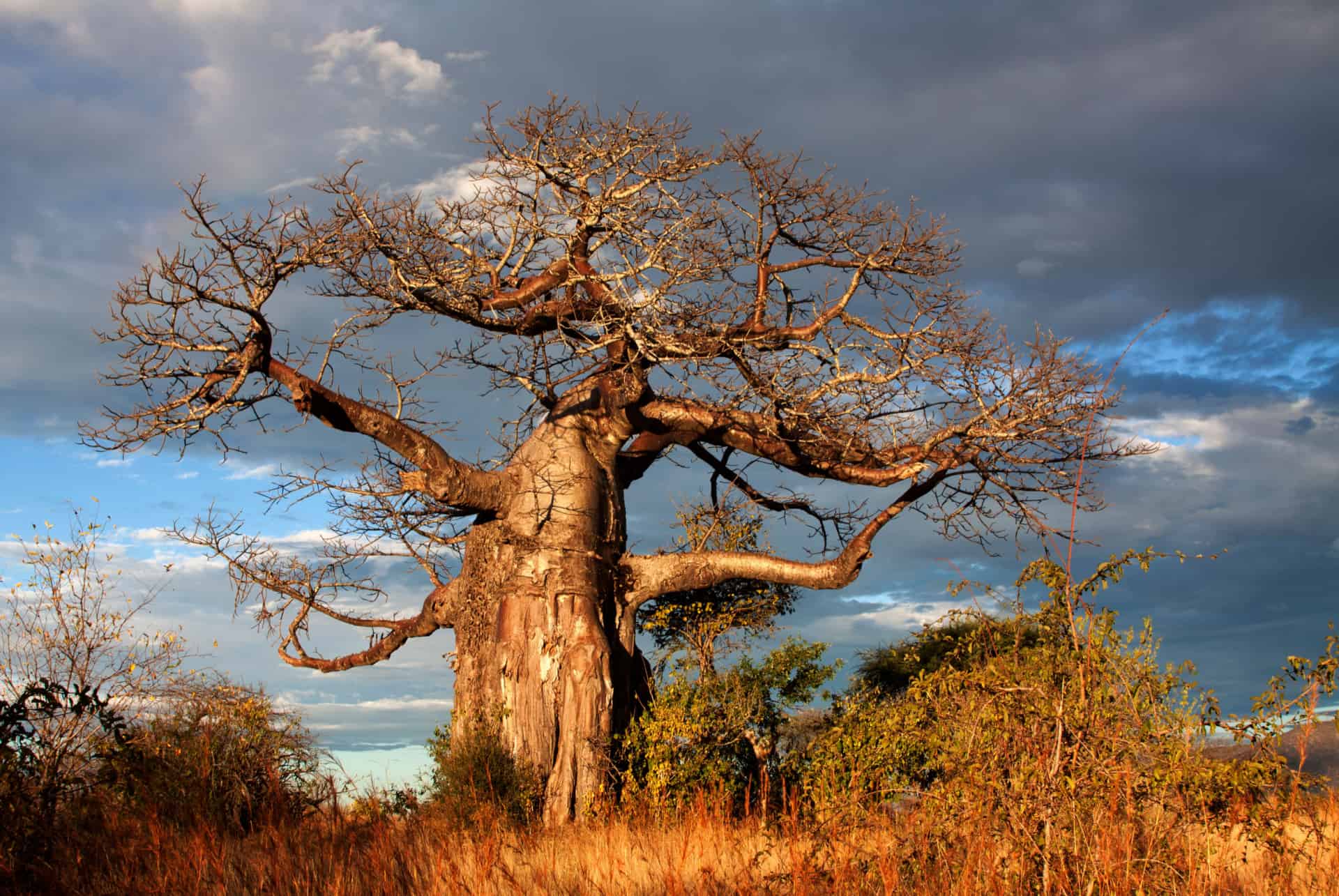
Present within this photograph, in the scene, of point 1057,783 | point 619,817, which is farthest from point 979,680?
point 619,817

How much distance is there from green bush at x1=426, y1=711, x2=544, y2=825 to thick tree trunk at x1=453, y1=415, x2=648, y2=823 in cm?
14

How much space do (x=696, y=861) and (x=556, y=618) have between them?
4294mm

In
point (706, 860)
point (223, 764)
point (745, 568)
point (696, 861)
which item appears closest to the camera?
point (706, 860)

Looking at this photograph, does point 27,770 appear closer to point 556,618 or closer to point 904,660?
point 556,618

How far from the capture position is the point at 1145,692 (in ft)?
17.4

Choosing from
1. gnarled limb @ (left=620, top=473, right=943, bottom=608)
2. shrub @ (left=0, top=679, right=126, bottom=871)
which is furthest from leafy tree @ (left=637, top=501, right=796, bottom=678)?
shrub @ (left=0, top=679, right=126, bottom=871)

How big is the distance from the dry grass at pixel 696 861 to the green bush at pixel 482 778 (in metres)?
1.08

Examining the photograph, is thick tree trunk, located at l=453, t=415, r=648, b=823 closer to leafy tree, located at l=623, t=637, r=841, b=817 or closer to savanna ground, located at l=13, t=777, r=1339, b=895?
leafy tree, located at l=623, t=637, r=841, b=817

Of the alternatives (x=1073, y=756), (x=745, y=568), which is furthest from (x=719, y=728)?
(x=1073, y=756)

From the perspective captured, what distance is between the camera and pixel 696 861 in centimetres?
636

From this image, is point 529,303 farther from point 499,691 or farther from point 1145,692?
point 1145,692

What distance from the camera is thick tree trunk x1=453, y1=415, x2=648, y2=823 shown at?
1002 cm

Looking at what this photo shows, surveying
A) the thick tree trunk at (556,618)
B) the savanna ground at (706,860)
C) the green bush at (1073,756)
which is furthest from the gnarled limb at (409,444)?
the green bush at (1073,756)

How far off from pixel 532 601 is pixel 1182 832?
669cm
